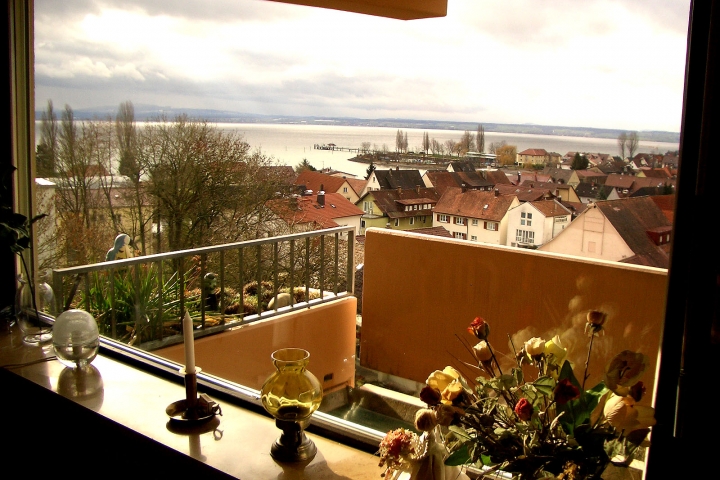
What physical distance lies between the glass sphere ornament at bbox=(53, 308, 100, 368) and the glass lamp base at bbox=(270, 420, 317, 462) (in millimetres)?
784

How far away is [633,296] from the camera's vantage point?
1169mm

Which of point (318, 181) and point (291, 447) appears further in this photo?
point (318, 181)

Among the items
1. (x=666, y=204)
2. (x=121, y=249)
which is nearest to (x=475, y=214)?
(x=666, y=204)

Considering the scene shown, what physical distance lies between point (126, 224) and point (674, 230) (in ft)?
7.28

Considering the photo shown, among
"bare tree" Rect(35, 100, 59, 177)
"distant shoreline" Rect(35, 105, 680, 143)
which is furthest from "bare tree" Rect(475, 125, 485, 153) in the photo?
"bare tree" Rect(35, 100, 59, 177)

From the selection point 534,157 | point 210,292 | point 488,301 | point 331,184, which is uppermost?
point 534,157

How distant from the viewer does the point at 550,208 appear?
53.4 inches

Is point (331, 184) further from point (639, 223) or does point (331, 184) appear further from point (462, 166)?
point (639, 223)

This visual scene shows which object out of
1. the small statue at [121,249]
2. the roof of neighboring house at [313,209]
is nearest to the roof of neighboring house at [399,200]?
the roof of neighboring house at [313,209]

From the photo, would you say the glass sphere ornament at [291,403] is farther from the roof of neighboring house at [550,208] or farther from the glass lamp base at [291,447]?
the roof of neighboring house at [550,208]

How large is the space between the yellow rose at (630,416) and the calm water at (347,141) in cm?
38

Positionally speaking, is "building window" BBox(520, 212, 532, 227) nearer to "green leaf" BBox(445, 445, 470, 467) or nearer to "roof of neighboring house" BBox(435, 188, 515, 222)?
"roof of neighboring house" BBox(435, 188, 515, 222)

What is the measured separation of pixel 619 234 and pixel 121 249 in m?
2.08

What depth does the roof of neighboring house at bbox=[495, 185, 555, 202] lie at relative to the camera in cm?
136
